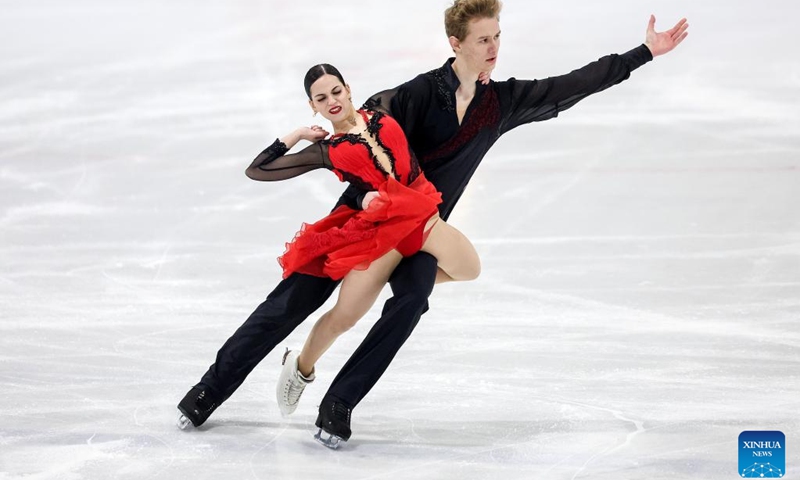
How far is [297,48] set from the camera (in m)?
7.88

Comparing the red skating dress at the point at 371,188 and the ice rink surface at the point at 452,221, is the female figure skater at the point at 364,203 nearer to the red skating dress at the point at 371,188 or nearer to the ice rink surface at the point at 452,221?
the red skating dress at the point at 371,188

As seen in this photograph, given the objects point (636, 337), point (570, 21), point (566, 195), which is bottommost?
point (636, 337)

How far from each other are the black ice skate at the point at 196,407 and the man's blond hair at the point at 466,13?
145 centimetres

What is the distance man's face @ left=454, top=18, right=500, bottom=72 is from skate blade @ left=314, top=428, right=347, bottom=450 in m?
1.31

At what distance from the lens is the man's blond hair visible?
13.2ft

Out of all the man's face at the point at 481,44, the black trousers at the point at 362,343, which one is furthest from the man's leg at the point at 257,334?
the man's face at the point at 481,44

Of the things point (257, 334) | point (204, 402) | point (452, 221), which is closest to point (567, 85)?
point (257, 334)

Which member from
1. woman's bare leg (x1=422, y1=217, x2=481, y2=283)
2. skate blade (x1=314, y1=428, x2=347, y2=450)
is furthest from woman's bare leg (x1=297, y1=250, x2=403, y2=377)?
skate blade (x1=314, y1=428, x2=347, y2=450)

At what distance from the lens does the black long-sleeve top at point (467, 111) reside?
4047 mm

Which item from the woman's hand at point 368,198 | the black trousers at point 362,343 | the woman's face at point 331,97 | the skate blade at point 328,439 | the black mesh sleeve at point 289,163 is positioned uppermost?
the woman's face at point 331,97

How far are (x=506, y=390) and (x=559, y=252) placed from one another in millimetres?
1516

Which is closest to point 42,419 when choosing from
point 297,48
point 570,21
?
point 297,48

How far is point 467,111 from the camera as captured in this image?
410 centimetres

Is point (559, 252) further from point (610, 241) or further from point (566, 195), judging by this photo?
point (566, 195)
